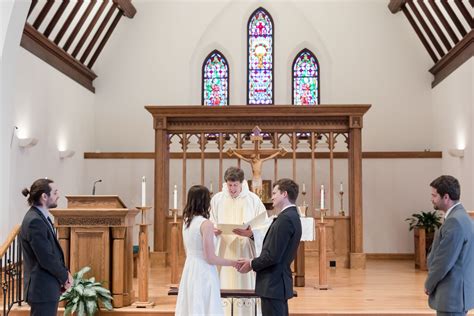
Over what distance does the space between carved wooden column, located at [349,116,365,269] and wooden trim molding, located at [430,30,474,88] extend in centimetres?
215

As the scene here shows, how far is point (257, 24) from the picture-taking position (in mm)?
13562

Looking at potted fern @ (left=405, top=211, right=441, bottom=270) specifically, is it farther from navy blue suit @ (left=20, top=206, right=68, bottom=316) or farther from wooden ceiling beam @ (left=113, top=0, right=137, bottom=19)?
navy blue suit @ (left=20, top=206, right=68, bottom=316)

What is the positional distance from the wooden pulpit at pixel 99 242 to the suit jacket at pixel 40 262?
170 centimetres

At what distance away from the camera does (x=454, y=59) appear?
37.1 ft

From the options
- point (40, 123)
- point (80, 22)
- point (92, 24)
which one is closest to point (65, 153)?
point (40, 123)

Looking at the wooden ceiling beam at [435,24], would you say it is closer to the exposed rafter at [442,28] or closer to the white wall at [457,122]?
the exposed rafter at [442,28]

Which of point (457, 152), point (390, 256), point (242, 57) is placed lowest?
point (390, 256)

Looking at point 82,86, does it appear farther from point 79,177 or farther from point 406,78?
point 406,78

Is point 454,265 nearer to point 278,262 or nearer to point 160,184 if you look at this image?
point 278,262

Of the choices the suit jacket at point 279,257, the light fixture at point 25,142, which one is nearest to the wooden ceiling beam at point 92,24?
the light fixture at point 25,142

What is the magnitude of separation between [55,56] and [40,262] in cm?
741

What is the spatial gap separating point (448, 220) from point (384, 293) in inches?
143

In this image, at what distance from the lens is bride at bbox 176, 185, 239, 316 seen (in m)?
4.25

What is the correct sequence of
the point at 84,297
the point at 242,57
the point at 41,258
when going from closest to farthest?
1. the point at 41,258
2. the point at 84,297
3. the point at 242,57
